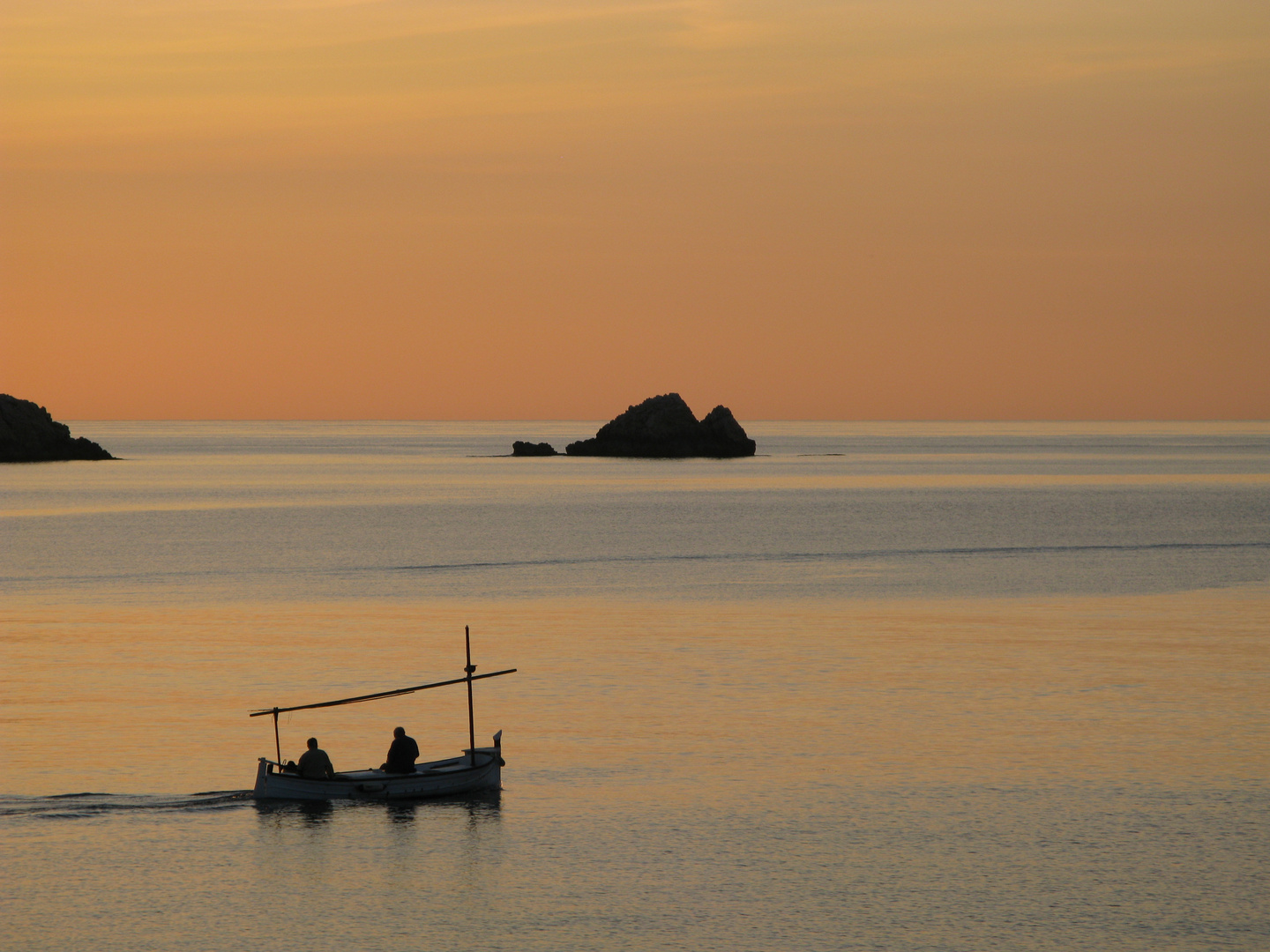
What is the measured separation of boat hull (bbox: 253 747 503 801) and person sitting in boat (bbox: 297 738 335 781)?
0.54ft

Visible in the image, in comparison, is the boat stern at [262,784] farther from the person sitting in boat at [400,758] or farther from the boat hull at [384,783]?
the person sitting in boat at [400,758]

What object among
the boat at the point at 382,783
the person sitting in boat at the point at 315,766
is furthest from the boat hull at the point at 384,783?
the person sitting in boat at the point at 315,766

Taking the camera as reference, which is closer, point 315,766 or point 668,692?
point 315,766

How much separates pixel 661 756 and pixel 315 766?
915cm

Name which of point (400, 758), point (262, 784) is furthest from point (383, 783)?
point (262, 784)

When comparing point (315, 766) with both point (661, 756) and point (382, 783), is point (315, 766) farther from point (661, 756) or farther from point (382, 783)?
point (661, 756)

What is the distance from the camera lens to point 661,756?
37.8m

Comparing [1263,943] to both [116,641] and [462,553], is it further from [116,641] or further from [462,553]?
[462,553]

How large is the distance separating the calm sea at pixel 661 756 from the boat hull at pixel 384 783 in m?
0.56

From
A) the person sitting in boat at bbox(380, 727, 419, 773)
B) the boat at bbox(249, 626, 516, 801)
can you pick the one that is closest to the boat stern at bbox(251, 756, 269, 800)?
the boat at bbox(249, 626, 516, 801)

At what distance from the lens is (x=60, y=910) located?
26500mm

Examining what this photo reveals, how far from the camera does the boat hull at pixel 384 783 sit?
3431 centimetres

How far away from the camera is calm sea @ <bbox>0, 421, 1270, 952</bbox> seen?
1047 inches

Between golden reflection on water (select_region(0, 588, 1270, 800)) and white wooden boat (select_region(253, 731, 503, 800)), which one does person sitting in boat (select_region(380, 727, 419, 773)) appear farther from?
golden reflection on water (select_region(0, 588, 1270, 800))
